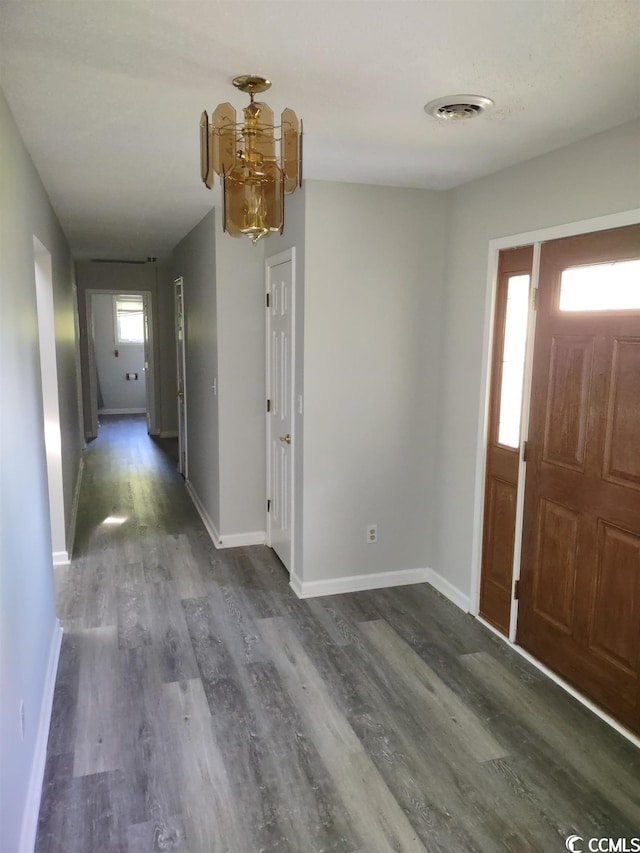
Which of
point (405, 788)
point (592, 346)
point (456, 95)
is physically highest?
point (456, 95)

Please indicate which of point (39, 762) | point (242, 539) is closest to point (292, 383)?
point (242, 539)

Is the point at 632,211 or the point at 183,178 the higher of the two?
the point at 183,178

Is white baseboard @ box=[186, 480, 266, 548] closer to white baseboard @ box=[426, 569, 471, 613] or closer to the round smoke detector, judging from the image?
white baseboard @ box=[426, 569, 471, 613]

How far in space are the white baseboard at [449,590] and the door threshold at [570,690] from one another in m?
0.16

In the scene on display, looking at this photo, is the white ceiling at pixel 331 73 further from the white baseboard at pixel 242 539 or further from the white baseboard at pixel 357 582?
the white baseboard at pixel 242 539

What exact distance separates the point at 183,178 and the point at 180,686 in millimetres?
2592

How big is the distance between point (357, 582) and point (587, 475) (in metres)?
1.70

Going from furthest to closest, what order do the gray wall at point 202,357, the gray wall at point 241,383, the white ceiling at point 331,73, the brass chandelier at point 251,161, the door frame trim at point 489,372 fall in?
1. the gray wall at point 202,357
2. the gray wall at point 241,383
3. the door frame trim at point 489,372
4. the brass chandelier at point 251,161
5. the white ceiling at point 331,73

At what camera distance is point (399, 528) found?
3967 mm

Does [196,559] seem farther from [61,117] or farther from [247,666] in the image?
[61,117]

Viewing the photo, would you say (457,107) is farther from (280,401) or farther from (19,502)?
(280,401)

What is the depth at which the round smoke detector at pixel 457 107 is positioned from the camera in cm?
215

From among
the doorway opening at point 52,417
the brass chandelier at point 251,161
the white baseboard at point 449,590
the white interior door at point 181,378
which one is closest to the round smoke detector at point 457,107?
the brass chandelier at point 251,161

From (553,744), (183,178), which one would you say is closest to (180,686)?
(553,744)
